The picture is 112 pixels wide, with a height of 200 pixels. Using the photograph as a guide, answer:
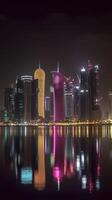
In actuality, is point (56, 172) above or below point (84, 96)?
below

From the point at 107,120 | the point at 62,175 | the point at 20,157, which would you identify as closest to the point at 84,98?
the point at 107,120

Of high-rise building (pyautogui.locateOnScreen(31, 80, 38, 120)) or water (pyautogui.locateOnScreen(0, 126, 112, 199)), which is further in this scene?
high-rise building (pyautogui.locateOnScreen(31, 80, 38, 120))

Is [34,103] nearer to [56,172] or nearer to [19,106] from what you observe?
[19,106]

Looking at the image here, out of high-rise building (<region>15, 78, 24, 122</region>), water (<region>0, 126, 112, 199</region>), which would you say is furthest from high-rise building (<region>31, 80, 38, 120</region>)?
water (<region>0, 126, 112, 199</region>)

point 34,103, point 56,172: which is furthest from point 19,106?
point 56,172

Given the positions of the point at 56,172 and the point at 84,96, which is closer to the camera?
the point at 56,172

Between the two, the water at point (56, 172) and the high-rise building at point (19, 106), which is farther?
the high-rise building at point (19, 106)

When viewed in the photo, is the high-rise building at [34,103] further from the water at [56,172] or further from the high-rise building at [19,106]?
the water at [56,172]

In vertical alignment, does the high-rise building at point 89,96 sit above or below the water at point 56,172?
above

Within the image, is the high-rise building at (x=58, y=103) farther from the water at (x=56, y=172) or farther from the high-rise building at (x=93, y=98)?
the water at (x=56, y=172)

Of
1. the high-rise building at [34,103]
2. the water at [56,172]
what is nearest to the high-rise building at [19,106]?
the high-rise building at [34,103]

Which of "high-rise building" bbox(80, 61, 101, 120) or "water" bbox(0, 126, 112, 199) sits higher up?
"high-rise building" bbox(80, 61, 101, 120)

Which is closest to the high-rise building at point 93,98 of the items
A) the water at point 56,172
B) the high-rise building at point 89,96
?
the high-rise building at point 89,96

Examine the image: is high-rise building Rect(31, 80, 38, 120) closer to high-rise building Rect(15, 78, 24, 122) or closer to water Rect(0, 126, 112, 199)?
high-rise building Rect(15, 78, 24, 122)
